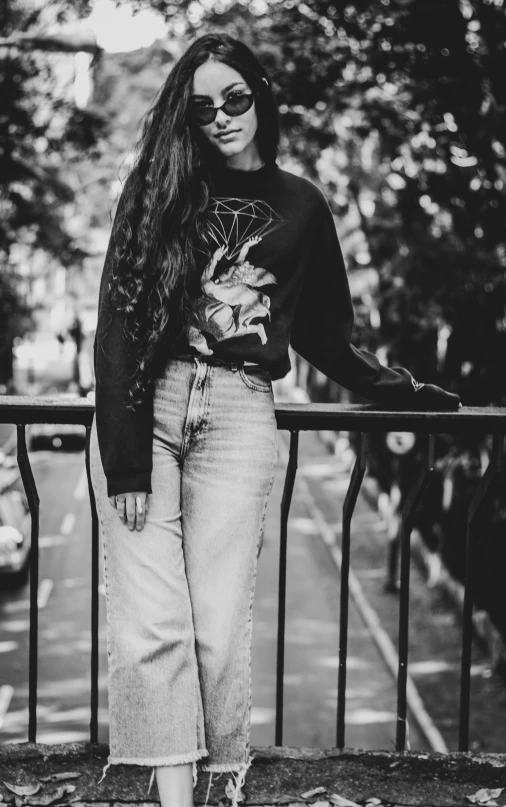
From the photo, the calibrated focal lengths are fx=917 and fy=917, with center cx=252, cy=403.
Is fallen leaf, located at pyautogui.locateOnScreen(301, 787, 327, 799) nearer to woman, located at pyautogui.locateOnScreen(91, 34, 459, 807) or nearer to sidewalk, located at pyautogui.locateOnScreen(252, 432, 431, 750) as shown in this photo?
woman, located at pyautogui.locateOnScreen(91, 34, 459, 807)

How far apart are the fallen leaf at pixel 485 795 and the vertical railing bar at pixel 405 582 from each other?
32 centimetres

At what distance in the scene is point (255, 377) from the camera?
2391 mm

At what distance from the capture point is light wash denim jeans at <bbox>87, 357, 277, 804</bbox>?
2273 millimetres

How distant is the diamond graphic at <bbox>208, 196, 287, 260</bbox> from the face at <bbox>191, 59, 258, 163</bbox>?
14 centimetres

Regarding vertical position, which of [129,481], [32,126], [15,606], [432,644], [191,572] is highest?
[32,126]

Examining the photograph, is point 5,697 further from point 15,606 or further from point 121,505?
point 121,505

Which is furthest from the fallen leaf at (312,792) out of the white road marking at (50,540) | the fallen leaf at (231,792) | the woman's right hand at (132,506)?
the white road marking at (50,540)

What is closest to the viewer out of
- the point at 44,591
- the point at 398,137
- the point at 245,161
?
the point at 245,161

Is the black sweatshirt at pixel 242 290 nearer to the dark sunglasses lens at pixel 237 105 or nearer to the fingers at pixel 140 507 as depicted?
the fingers at pixel 140 507

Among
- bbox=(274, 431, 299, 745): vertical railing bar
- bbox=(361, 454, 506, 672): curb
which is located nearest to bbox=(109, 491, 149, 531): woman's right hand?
bbox=(274, 431, 299, 745): vertical railing bar

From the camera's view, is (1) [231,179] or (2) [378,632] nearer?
(1) [231,179]

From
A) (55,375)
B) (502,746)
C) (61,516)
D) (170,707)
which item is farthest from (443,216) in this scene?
(55,375)

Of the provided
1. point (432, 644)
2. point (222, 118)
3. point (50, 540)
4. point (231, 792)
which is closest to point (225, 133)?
point (222, 118)

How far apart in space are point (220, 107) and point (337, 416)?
100cm
